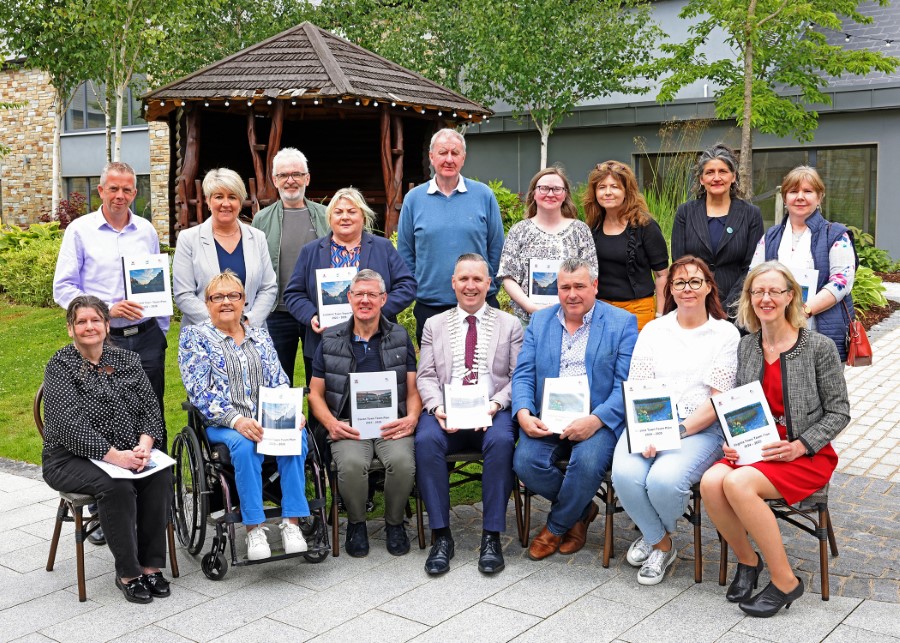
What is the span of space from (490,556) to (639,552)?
0.79 meters

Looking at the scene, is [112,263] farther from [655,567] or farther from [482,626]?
[655,567]

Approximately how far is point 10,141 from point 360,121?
18684 mm

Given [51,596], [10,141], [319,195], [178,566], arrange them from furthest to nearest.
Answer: [10,141], [319,195], [178,566], [51,596]

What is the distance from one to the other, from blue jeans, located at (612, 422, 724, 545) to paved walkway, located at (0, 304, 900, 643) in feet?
1.02

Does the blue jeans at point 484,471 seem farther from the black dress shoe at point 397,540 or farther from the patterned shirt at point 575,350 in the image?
the patterned shirt at point 575,350

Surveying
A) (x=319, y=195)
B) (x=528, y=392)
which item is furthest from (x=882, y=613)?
(x=319, y=195)

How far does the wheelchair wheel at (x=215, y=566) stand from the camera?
4.75 meters

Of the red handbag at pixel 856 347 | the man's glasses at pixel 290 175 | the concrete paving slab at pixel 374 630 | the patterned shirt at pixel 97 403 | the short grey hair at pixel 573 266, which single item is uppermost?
the man's glasses at pixel 290 175

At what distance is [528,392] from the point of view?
5.14 meters

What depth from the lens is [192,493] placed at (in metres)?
5.04

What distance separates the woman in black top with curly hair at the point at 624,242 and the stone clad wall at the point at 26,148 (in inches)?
1082

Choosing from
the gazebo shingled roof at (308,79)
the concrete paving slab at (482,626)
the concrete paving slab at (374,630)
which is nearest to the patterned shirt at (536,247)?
the concrete paving slab at (482,626)

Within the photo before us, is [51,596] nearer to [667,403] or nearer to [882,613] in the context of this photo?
[667,403]

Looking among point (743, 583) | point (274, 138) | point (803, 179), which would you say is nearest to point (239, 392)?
point (743, 583)
